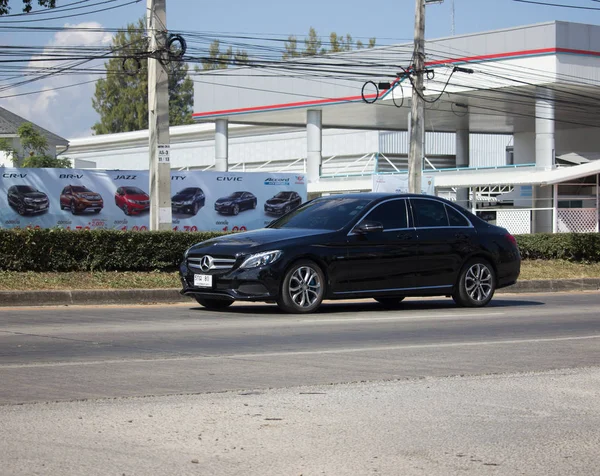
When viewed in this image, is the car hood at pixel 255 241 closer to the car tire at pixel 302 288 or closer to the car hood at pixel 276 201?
the car tire at pixel 302 288

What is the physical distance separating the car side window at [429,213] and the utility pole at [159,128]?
707 centimetres

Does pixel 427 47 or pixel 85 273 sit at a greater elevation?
pixel 427 47

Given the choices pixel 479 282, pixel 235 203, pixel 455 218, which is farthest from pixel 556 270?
pixel 235 203

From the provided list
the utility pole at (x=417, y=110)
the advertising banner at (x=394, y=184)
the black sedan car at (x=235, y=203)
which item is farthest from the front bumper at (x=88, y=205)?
the utility pole at (x=417, y=110)

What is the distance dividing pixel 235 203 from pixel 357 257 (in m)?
18.5

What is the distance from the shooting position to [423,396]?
7004mm

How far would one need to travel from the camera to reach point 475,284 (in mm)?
14734

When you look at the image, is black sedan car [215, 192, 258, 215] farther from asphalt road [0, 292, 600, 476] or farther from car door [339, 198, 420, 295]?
asphalt road [0, 292, 600, 476]

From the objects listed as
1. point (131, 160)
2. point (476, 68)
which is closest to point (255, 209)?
point (476, 68)

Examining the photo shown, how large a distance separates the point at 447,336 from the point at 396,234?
3.34 meters

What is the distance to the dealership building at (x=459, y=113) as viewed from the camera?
3934 centimetres

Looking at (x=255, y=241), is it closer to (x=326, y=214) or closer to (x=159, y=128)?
(x=326, y=214)

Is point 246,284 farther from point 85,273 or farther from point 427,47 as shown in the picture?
point 427,47

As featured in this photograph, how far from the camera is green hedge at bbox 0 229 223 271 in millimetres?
16547
